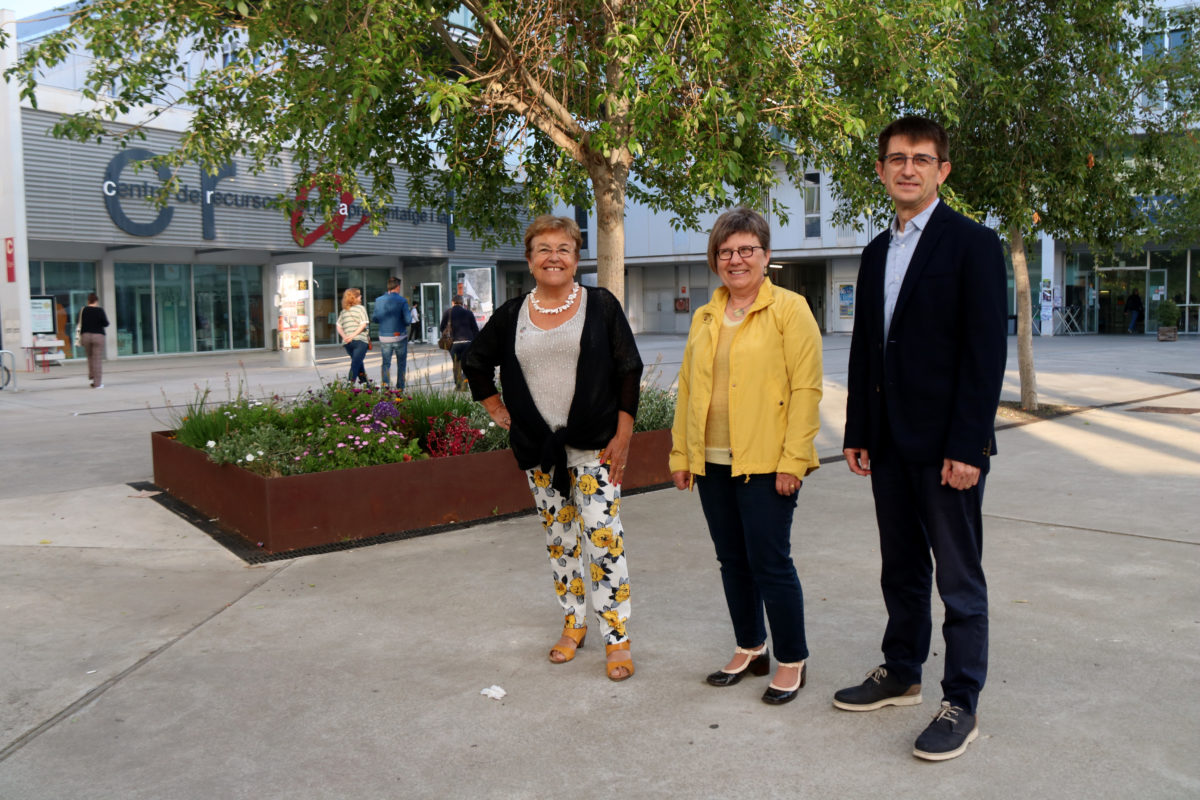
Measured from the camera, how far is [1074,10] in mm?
11164

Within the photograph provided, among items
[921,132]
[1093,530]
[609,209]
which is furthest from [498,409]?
[609,209]

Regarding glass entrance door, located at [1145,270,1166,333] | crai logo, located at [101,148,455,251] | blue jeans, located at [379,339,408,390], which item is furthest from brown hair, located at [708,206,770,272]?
glass entrance door, located at [1145,270,1166,333]

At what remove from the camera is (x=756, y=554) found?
11.9 ft

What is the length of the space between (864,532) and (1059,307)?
3606 centimetres

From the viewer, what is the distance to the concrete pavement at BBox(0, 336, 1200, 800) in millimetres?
3174

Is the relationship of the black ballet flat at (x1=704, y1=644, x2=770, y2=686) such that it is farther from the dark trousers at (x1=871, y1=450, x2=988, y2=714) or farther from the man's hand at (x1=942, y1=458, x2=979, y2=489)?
the man's hand at (x1=942, y1=458, x2=979, y2=489)

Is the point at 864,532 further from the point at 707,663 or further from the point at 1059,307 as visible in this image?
the point at 1059,307

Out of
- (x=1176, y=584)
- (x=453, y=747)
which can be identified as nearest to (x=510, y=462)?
(x=453, y=747)

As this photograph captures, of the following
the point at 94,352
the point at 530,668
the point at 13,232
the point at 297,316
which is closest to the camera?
the point at 530,668

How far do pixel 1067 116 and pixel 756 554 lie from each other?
31.7ft

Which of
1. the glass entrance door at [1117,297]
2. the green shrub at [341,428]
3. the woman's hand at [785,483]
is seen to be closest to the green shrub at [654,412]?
the green shrub at [341,428]

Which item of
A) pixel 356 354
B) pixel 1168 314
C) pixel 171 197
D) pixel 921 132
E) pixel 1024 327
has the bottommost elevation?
pixel 356 354

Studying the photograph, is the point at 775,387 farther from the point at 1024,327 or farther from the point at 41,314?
the point at 41,314

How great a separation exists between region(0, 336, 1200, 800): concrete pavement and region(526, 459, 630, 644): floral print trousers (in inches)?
11.0
